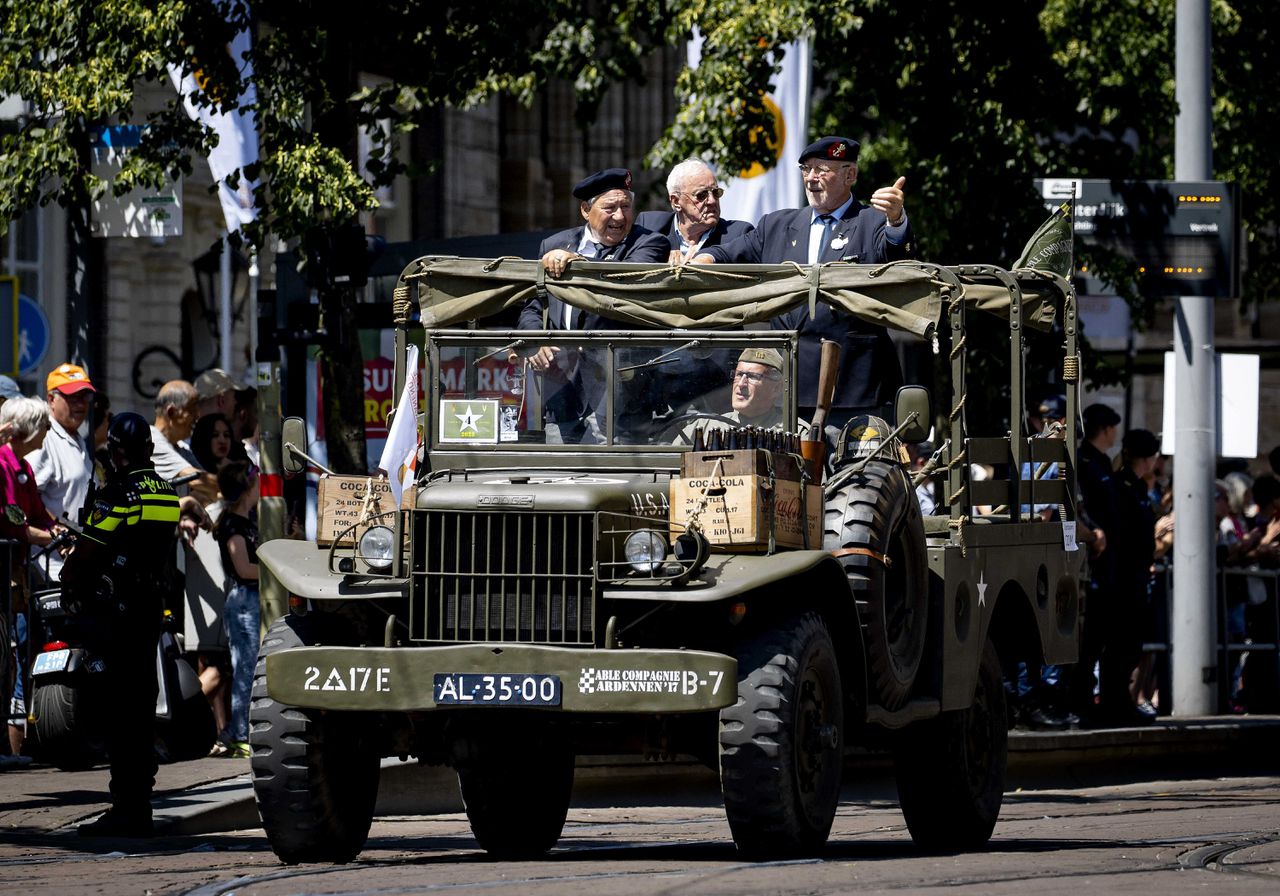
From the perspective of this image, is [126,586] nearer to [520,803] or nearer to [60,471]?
[520,803]

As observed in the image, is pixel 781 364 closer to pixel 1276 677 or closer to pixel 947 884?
pixel 947 884

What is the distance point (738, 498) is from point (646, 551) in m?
0.38

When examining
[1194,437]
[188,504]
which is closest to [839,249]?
[188,504]

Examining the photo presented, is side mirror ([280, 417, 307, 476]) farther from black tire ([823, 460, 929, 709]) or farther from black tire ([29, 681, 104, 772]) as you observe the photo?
black tire ([29, 681, 104, 772])

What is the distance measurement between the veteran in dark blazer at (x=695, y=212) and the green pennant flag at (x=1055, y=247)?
1492 millimetres

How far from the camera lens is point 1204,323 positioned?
70.4ft

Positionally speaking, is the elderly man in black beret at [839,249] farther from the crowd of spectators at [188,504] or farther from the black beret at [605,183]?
the crowd of spectators at [188,504]

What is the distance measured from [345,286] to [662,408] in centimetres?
600

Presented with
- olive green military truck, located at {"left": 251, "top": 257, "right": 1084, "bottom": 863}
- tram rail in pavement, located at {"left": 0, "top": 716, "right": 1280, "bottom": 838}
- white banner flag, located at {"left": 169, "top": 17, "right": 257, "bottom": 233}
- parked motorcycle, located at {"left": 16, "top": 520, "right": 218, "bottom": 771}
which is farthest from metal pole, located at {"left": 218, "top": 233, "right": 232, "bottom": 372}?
olive green military truck, located at {"left": 251, "top": 257, "right": 1084, "bottom": 863}

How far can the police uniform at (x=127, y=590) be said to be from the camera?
40.9 ft

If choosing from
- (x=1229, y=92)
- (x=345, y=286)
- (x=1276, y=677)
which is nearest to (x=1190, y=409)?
(x=1276, y=677)

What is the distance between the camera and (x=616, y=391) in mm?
11281

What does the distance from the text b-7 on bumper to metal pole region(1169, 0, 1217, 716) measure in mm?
11673

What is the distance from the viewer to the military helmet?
12555 mm
